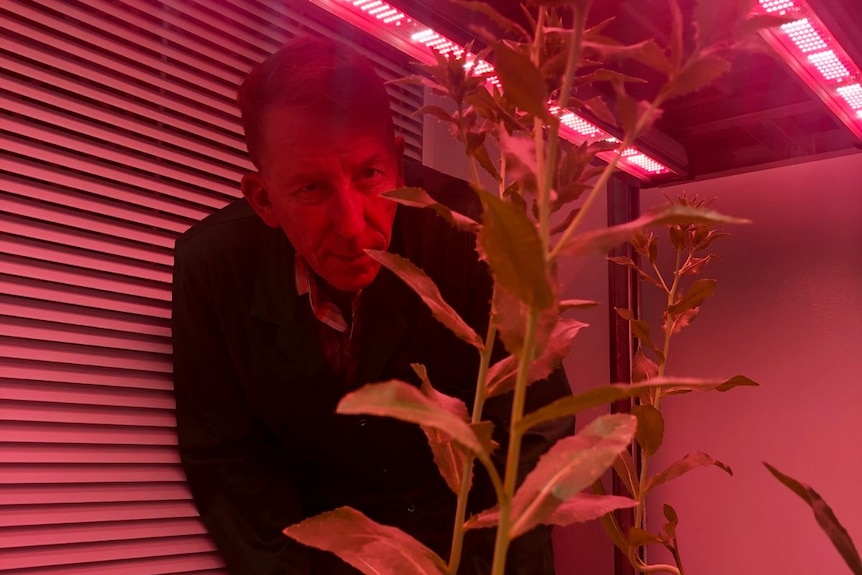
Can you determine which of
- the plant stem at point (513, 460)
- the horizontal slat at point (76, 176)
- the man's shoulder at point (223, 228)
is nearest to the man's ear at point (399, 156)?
the man's shoulder at point (223, 228)

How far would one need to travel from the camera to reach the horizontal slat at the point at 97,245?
1.17 m

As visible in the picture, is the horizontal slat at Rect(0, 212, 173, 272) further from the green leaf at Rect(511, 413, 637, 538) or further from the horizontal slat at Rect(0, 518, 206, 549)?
the green leaf at Rect(511, 413, 637, 538)

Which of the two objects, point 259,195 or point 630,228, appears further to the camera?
point 259,195

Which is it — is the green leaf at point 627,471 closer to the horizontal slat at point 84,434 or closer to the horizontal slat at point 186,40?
the horizontal slat at point 84,434

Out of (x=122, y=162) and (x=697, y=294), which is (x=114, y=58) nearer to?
(x=122, y=162)

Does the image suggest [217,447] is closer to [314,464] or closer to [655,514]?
[314,464]

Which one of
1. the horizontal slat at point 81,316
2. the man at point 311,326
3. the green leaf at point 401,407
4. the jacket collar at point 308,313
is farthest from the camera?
the jacket collar at point 308,313

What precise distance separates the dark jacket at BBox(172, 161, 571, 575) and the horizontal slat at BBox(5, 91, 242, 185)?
0.09 meters

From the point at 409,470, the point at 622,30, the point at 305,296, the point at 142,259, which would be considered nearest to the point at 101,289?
the point at 142,259

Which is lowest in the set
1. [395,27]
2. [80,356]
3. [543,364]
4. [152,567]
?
[152,567]

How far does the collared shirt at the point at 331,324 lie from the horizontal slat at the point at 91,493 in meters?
0.33

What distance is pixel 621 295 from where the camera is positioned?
227cm

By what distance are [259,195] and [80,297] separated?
323 mm

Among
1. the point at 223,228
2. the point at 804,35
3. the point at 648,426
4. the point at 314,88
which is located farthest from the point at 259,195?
the point at 804,35
